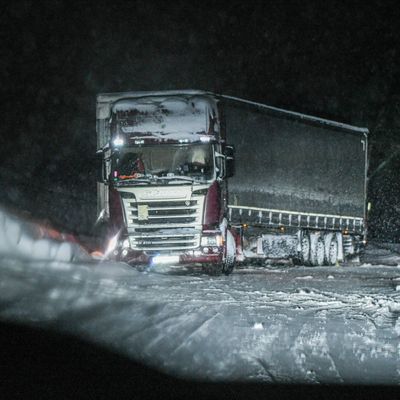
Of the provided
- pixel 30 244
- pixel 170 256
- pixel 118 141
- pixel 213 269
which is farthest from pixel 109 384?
pixel 30 244

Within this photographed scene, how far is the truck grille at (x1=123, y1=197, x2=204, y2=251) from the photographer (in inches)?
612

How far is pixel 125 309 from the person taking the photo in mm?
10039

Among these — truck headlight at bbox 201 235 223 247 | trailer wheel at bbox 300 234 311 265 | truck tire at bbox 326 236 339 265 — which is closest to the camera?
truck headlight at bbox 201 235 223 247

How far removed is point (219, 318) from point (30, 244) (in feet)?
28.0

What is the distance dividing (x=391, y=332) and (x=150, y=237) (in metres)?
7.46

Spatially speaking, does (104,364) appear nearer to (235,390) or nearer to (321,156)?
(235,390)

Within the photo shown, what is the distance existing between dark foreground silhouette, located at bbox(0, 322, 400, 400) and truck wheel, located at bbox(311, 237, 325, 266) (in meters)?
14.6

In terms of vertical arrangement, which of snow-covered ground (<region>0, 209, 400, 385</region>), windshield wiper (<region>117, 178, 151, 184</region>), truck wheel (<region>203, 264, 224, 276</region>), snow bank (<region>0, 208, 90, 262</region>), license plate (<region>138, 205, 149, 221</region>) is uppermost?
windshield wiper (<region>117, 178, 151, 184</region>)

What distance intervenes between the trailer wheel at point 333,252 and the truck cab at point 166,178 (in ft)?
23.1

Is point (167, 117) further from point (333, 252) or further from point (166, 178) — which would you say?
point (333, 252)

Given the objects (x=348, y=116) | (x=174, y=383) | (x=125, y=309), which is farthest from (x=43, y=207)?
(x=348, y=116)

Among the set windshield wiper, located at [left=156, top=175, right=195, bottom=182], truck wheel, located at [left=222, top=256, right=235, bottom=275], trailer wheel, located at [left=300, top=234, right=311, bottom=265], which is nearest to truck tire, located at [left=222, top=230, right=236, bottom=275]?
truck wheel, located at [left=222, top=256, right=235, bottom=275]

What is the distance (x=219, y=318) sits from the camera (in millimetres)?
9797

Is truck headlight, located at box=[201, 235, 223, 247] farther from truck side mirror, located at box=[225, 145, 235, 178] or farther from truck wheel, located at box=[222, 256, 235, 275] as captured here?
truck side mirror, located at box=[225, 145, 235, 178]
